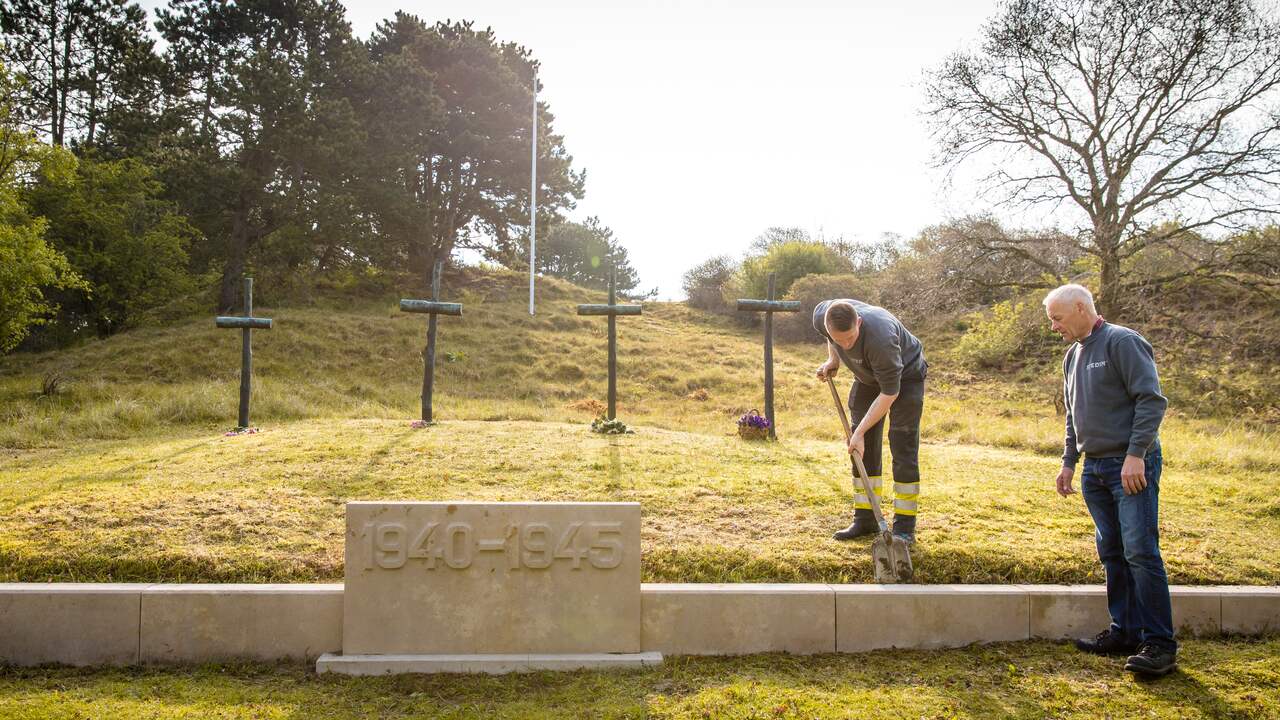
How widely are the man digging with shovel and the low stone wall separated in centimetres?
60

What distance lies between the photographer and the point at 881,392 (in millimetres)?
4867

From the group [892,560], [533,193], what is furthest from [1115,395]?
[533,193]

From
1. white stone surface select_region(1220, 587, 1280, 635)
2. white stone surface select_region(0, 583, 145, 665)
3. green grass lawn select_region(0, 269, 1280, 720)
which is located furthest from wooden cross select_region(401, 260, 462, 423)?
white stone surface select_region(1220, 587, 1280, 635)

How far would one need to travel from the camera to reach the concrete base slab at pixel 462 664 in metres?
3.87

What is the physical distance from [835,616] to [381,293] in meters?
29.0

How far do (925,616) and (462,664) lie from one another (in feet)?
8.55

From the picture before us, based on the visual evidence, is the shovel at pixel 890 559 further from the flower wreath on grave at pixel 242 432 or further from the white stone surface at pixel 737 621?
the flower wreath on grave at pixel 242 432

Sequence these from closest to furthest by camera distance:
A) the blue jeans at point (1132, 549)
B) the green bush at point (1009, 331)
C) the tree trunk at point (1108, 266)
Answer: the blue jeans at point (1132, 549), the tree trunk at point (1108, 266), the green bush at point (1009, 331)

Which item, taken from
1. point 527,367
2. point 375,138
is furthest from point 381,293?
point 527,367

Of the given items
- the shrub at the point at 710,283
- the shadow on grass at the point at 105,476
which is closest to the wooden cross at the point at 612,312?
the shadow on grass at the point at 105,476

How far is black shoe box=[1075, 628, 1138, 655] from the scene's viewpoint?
4.00 metres

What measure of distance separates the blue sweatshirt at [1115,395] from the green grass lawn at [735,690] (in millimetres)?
1178

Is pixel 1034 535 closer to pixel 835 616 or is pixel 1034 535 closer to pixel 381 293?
pixel 835 616

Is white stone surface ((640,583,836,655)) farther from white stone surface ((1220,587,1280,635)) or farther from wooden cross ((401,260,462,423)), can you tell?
wooden cross ((401,260,462,423))
